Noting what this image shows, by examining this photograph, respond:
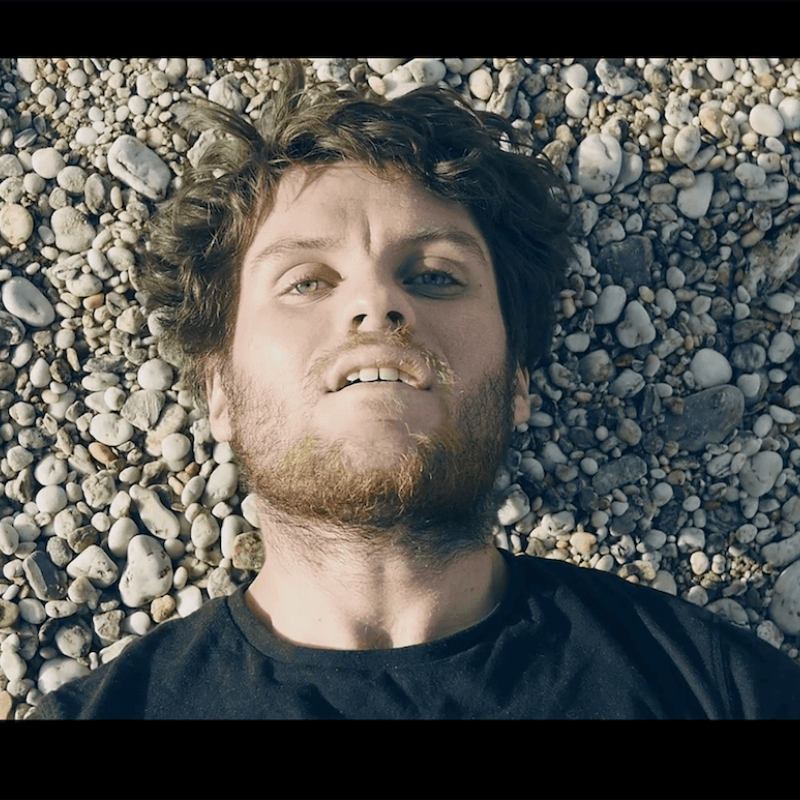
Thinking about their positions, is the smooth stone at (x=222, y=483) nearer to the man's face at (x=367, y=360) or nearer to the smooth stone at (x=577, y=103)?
the man's face at (x=367, y=360)

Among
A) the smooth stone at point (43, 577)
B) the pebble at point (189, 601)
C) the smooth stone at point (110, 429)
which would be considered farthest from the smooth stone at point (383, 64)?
the smooth stone at point (43, 577)

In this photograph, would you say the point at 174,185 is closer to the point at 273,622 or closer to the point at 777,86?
the point at 273,622

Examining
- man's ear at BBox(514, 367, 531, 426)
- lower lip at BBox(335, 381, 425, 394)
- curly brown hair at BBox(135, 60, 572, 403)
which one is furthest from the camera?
man's ear at BBox(514, 367, 531, 426)

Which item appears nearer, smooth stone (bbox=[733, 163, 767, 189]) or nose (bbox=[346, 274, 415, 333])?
nose (bbox=[346, 274, 415, 333])

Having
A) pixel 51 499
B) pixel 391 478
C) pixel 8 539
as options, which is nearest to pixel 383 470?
pixel 391 478

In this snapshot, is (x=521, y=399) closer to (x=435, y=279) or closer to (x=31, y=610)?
(x=435, y=279)

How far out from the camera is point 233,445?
2.42 metres

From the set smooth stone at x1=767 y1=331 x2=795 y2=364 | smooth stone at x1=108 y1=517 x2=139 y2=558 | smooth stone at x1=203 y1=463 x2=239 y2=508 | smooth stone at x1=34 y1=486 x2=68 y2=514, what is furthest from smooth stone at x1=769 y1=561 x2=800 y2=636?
smooth stone at x1=34 y1=486 x2=68 y2=514

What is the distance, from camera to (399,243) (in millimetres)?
2254

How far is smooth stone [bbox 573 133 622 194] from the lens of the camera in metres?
2.81

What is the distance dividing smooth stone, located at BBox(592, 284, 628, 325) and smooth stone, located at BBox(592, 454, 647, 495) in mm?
430

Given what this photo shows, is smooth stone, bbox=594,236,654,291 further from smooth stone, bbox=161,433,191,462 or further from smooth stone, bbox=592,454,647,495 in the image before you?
smooth stone, bbox=161,433,191,462

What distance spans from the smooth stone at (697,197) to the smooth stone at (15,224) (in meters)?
2.01
